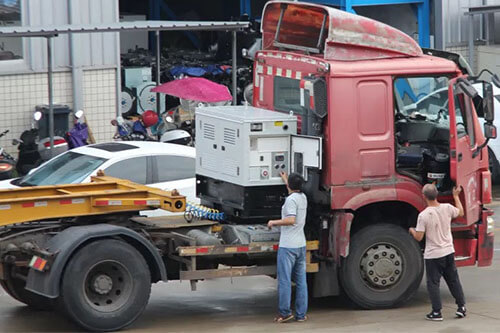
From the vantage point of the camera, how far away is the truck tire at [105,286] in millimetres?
10359

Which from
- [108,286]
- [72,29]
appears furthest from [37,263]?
[72,29]

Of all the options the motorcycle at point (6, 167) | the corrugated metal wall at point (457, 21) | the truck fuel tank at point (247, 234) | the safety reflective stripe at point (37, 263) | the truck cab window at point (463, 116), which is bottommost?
the safety reflective stripe at point (37, 263)

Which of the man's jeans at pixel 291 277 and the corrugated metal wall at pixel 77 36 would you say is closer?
the man's jeans at pixel 291 277

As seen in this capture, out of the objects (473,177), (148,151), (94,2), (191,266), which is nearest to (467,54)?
(94,2)

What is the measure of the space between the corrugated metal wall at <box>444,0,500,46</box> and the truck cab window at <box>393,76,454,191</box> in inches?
591

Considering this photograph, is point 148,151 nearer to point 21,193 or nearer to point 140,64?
point 21,193

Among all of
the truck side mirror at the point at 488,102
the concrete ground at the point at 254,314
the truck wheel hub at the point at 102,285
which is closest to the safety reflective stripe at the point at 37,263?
the truck wheel hub at the point at 102,285

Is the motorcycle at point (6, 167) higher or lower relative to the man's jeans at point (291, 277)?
higher

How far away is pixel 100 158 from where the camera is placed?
1474 cm

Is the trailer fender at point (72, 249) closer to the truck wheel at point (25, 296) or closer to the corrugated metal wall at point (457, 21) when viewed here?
the truck wheel at point (25, 296)

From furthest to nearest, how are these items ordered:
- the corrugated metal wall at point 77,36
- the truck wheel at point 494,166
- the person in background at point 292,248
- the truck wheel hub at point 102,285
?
the corrugated metal wall at point 77,36, the truck wheel at point 494,166, the person in background at point 292,248, the truck wheel hub at point 102,285

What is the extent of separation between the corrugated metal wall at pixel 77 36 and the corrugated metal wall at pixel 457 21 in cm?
883

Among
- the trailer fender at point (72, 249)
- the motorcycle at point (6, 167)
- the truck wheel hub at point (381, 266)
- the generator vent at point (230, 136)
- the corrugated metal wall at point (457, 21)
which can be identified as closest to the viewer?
the trailer fender at point (72, 249)

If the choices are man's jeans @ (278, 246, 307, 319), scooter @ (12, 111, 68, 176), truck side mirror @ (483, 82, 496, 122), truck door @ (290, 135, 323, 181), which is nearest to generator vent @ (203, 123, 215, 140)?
truck door @ (290, 135, 323, 181)
